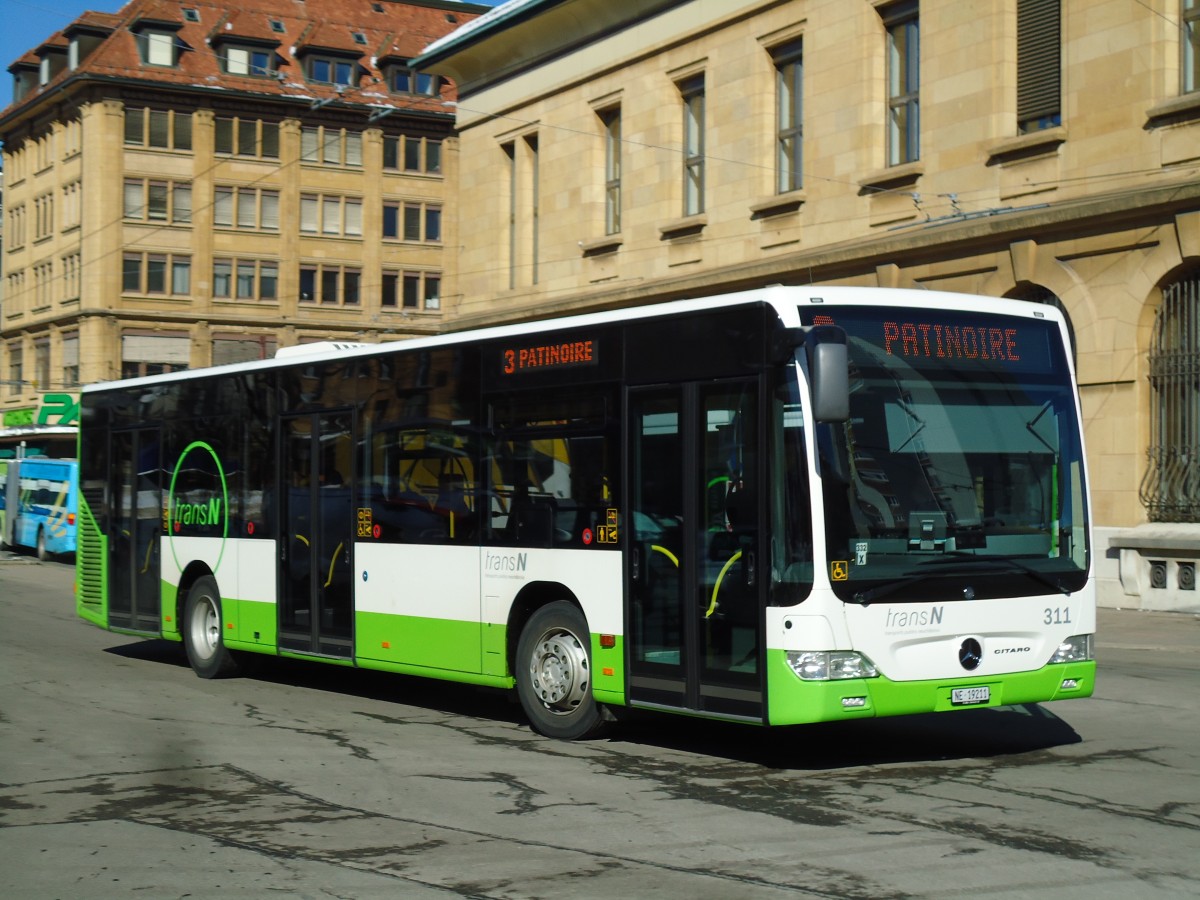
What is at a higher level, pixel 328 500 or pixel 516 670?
pixel 328 500

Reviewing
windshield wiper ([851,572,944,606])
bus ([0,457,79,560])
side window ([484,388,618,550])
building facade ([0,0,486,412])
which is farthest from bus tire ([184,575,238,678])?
building facade ([0,0,486,412])

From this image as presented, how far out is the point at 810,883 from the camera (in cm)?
690

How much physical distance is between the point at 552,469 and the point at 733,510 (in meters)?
1.86

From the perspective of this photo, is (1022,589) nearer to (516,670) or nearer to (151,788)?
(516,670)

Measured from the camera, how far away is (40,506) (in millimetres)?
44375

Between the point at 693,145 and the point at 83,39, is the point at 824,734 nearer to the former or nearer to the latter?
the point at 693,145

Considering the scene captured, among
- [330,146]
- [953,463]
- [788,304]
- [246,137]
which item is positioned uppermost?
[246,137]

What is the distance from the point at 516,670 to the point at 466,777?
6.92 feet

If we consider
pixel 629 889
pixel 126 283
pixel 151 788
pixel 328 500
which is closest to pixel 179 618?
pixel 328 500

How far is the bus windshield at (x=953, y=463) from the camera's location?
9.54 metres

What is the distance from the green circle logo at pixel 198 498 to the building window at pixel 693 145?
15902mm

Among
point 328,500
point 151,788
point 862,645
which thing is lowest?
point 151,788

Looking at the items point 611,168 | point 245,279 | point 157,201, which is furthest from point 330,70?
point 611,168

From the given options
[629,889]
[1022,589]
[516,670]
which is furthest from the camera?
[516,670]
